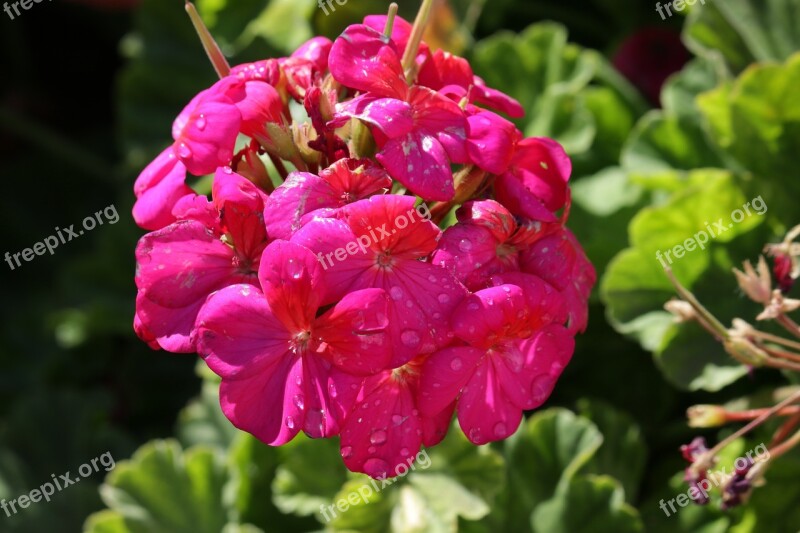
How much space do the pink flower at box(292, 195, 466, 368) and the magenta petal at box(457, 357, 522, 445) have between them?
7cm

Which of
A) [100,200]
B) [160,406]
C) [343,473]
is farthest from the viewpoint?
[100,200]

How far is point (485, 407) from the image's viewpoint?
36.0 inches

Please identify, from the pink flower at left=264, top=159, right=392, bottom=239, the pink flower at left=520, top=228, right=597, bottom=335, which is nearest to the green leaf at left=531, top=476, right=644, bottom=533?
the pink flower at left=520, top=228, right=597, bottom=335

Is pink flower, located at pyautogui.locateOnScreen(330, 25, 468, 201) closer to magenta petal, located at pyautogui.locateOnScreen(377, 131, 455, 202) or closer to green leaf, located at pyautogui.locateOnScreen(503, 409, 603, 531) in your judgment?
magenta petal, located at pyautogui.locateOnScreen(377, 131, 455, 202)

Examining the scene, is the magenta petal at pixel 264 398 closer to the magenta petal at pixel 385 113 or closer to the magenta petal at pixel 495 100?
the magenta petal at pixel 385 113

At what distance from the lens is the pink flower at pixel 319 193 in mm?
860

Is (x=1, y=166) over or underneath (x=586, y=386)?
over

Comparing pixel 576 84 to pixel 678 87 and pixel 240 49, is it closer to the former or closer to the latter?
pixel 678 87

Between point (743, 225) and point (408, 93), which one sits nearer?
point (408, 93)

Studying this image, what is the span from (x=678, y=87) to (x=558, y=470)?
1.92 ft

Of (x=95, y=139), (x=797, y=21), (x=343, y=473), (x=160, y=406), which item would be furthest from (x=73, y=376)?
(x=797, y=21)

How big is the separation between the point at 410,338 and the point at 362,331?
44 millimetres

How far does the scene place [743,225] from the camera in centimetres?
134

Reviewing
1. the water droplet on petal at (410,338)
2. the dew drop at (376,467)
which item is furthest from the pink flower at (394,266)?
the dew drop at (376,467)
